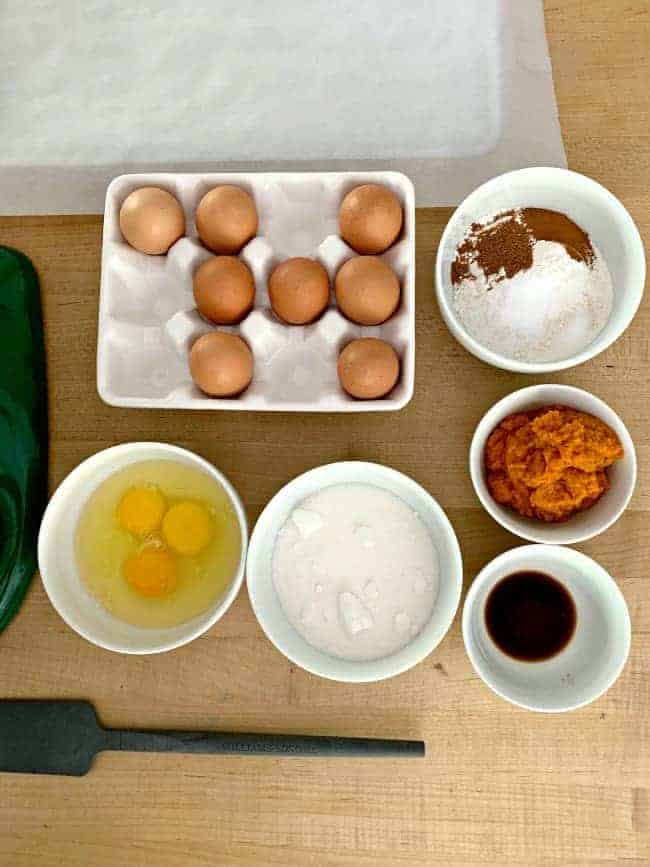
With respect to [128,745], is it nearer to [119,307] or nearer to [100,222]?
[119,307]

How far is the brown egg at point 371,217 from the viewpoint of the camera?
81 centimetres

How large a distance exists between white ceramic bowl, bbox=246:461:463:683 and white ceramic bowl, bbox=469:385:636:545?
2.5 inches

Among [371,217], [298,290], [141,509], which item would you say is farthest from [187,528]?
[371,217]

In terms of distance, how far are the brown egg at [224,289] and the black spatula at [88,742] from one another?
18.6 inches

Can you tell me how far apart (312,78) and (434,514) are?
596 millimetres

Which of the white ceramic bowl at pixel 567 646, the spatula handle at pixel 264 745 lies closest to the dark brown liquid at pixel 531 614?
the white ceramic bowl at pixel 567 646

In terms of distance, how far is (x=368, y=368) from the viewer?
780 millimetres

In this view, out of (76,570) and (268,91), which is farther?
(268,91)

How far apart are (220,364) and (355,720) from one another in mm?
431

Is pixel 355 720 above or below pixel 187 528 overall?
below

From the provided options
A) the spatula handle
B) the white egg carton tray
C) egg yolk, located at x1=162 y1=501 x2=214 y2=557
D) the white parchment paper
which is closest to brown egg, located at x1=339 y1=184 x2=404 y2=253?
the white egg carton tray

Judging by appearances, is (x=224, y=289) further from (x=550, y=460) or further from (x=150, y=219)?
(x=550, y=460)

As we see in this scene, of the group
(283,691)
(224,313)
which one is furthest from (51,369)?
(283,691)

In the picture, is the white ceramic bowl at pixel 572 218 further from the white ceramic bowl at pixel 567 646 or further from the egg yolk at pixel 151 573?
the egg yolk at pixel 151 573
